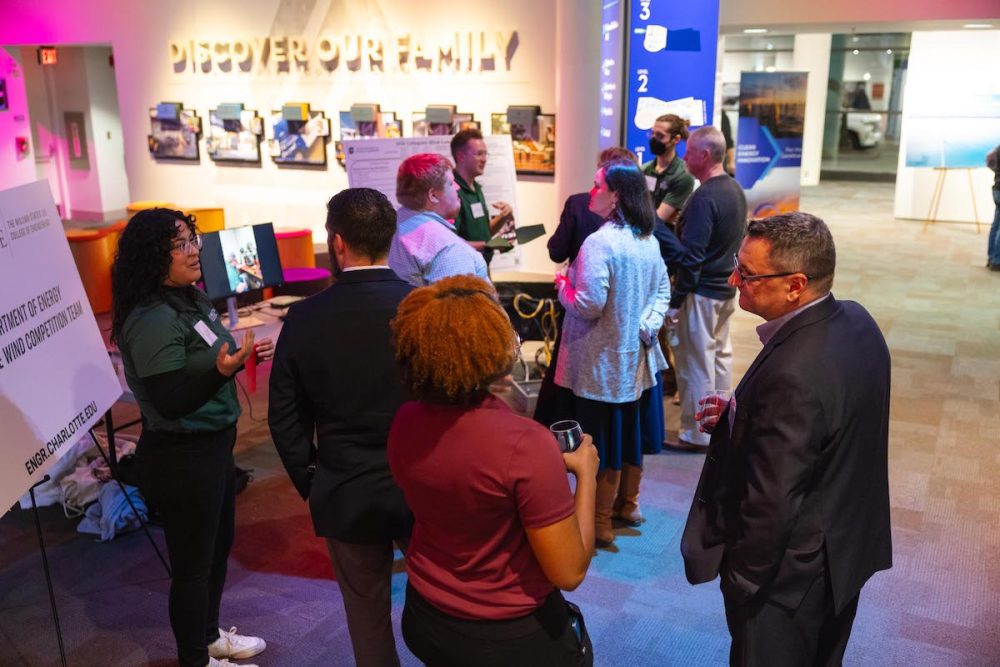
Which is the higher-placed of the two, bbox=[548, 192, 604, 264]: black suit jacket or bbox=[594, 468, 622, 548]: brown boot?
bbox=[548, 192, 604, 264]: black suit jacket

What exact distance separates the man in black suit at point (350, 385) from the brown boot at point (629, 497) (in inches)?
70.0

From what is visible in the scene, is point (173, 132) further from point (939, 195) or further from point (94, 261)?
point (939, 195)

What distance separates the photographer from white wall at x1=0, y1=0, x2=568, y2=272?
819 cm

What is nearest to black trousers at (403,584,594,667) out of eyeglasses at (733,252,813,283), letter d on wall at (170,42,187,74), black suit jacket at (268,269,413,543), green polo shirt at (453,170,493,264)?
black suit jacket at (268,269,413,543)

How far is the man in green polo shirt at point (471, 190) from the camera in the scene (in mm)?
4785

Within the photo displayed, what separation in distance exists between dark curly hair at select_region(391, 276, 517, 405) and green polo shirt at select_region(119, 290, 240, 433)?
3.59 ft

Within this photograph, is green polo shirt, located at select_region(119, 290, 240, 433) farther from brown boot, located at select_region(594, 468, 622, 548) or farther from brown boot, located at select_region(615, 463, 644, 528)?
brown boot, located at select_region(615, 463, 644, 528)

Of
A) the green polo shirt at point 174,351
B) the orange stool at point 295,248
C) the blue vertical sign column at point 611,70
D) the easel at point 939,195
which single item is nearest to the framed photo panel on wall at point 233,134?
the orange stool at point 295,248

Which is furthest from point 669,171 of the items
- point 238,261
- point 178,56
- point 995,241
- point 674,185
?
point 178,56

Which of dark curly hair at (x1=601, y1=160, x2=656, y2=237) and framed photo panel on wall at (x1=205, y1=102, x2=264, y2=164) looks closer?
dark curly hair at (x1=601, y1=160, x2=656, y2=237)

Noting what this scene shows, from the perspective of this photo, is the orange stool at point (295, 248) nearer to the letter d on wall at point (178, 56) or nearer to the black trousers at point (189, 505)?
the letter d on wall at point (178, 56)

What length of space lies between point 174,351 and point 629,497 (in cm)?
222

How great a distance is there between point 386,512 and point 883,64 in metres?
20.0

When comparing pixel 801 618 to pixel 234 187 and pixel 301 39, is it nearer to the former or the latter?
pixel 301 39
